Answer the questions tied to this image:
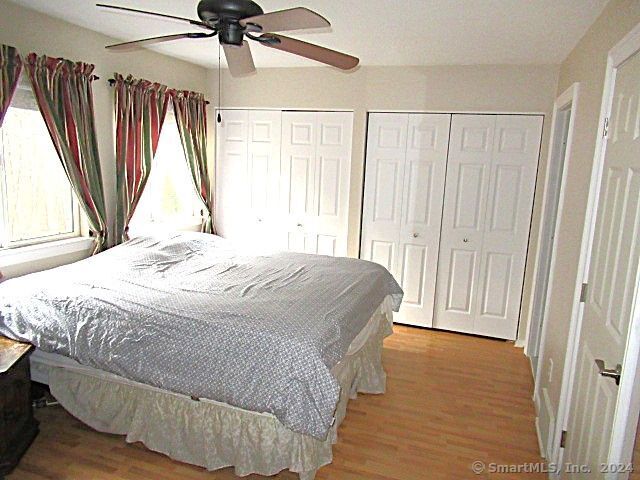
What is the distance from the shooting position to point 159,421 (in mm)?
2346

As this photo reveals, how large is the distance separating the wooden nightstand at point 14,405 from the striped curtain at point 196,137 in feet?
8.00

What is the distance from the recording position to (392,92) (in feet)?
13.6

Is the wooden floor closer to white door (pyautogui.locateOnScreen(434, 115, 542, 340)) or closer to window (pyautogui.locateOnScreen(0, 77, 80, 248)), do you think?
white door (pyautogui.locateOnScreen(434, 115, 542, 340))

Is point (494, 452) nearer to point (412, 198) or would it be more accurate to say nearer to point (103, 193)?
point (412, 198)

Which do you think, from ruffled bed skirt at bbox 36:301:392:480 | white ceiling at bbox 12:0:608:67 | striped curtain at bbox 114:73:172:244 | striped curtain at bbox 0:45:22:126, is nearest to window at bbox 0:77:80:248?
striped curtain at bbox 0:45:22:126

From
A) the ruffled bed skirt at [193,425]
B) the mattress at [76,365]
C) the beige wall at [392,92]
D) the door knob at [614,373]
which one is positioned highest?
the beige wall at [392,92]

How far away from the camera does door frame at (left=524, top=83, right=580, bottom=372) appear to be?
9.34 ft

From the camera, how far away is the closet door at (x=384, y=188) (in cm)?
423

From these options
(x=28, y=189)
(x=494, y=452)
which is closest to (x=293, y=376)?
(x=494, y=452)

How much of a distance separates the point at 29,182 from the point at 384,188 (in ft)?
9.55

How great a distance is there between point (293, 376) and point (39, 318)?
4.85 ft

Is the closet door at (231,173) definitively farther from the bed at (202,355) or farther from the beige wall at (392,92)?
the bed at (202,355)

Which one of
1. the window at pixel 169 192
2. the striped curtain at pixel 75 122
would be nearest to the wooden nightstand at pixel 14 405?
the striped curtain at pixel 75 122

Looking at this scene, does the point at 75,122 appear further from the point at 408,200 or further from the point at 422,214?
the point at 422,214
